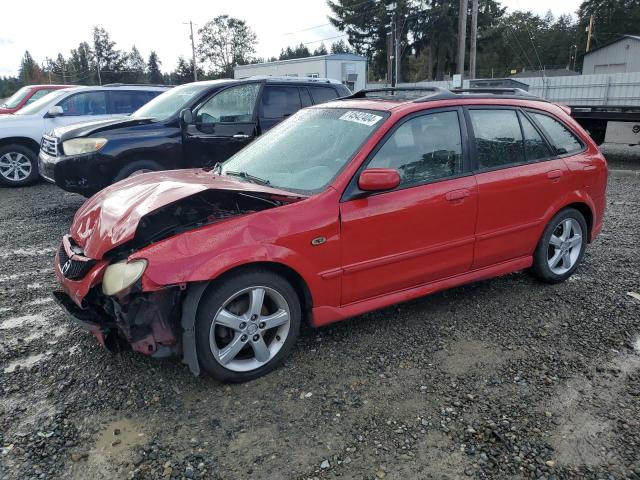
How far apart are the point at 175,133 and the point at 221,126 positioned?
0.64m

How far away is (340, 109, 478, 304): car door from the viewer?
329 cm

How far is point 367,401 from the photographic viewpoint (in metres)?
2.90

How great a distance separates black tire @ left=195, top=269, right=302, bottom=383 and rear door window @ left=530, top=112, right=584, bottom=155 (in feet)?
9.00

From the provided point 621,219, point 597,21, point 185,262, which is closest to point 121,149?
point 185,262

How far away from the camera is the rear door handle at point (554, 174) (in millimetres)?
4188

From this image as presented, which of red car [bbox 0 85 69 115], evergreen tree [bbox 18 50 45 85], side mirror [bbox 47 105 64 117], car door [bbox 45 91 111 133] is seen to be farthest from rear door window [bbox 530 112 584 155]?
evergreen tree [bbox 18 50 45 85]

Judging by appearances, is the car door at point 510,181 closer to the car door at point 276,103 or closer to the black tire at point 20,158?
the car door at point 276,103

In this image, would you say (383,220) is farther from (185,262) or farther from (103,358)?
(103,358)

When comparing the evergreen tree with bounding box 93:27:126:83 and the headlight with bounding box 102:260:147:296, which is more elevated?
the evergreen tree with bounding box 93:27:126:83

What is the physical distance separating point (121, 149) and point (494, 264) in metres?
4.95

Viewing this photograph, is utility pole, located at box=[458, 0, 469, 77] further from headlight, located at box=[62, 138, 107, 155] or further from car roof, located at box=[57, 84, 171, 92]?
headlight, located at box=[62, 138, 107, 155]

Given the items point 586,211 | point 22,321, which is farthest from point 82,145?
point 586,211

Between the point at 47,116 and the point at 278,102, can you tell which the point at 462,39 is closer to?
the point at 278,102

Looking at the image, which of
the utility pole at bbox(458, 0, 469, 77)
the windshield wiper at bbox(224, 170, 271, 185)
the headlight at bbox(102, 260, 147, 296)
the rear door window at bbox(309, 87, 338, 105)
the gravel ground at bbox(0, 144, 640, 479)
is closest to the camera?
the gravel ground at bbox(0, 144, 640, 479)
